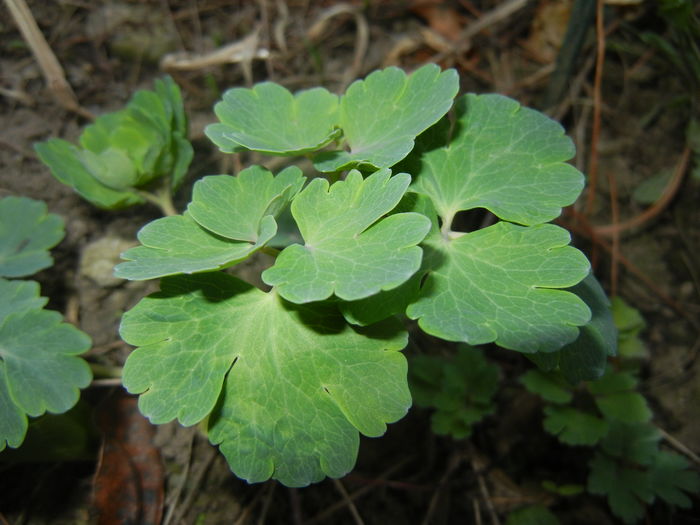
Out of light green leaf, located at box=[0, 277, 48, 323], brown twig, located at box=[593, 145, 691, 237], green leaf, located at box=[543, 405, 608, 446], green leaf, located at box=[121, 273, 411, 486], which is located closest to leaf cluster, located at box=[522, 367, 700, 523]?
green leaf, located at box=[543, 405, 608, 446]

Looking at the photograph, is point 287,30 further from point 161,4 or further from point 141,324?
point 141,324

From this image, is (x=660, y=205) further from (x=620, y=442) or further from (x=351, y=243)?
(x=351, y=243)

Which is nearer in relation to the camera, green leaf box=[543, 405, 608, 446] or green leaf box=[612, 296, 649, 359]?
green leaf box=[543, 405, 608, 446]

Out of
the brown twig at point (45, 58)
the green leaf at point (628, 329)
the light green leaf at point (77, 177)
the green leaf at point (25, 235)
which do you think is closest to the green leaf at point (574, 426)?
the green leaf at point (628, 329)

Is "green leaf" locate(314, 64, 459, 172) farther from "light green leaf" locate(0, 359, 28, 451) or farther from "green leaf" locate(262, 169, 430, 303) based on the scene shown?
"light green leaf" locate(0, 359, 28, 451)

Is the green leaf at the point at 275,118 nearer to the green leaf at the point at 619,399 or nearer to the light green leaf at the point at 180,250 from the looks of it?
the light green leaf at the point at 180,250
